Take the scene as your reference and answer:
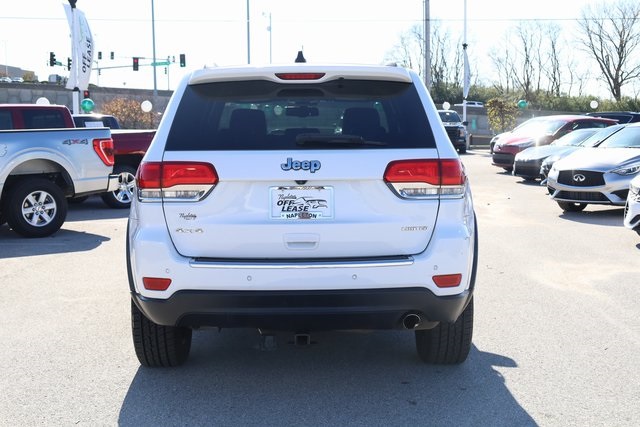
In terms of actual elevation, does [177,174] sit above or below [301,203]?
above

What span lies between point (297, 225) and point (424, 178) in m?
0.70

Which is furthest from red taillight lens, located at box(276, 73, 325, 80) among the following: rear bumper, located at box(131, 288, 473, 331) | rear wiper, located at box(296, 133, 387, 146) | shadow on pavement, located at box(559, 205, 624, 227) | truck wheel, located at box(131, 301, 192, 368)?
shadow on pavement, located at box(559, 205, 624, 227)

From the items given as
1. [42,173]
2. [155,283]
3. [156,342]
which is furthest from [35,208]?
[155,283]

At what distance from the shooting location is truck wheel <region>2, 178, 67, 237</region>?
10547 mm

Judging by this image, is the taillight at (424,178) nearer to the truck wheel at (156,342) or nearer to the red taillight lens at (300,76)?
the red taillight lens at (300,76)

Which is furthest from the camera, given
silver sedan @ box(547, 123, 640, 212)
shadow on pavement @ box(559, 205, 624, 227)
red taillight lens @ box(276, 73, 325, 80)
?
silver sedan @ box(547, 123, 640, 212)

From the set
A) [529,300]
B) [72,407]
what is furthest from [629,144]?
[72,407]

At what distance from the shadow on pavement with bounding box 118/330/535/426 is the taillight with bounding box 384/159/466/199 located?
1.10 m

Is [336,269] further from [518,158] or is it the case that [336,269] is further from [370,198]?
[518,158]

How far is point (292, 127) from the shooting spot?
4316 mm

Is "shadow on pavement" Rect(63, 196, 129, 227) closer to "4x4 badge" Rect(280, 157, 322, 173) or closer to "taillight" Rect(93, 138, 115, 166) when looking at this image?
"taillight" Rect(93, 138, 115, 166)

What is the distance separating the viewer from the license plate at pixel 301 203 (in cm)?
395

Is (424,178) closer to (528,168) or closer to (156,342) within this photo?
(156,342)

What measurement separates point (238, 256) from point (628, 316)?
3623mm
